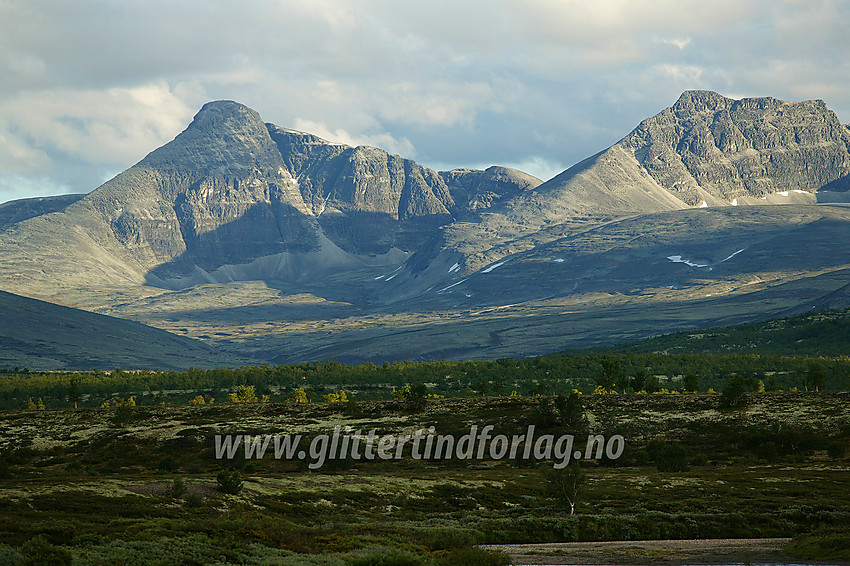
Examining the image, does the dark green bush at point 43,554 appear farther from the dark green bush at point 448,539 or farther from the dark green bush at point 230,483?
the dark green bush at point 230,483

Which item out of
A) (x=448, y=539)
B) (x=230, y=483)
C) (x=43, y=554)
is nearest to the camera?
(x=43, y=554)

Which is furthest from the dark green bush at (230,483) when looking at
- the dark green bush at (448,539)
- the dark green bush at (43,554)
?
the dark green bush at (43,554)

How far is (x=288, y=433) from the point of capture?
3093 inches

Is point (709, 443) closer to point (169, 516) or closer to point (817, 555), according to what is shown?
point (817, 555)

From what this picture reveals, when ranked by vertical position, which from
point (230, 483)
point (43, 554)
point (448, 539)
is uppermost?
point (43, 554)

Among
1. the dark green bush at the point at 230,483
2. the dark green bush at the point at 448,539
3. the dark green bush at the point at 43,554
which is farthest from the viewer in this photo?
the dark green bush at the point at 230,483

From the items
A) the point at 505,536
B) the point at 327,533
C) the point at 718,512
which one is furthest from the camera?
the point at 718,512

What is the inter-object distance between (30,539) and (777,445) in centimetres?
6308

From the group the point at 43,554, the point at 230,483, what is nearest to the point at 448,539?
the point at 230,483

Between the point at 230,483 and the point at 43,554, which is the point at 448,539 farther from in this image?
the point at 43,554

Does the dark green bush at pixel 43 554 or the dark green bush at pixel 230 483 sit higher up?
the dark green bush at pixel 43 554

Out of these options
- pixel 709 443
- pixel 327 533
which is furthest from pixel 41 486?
pixel 709 443

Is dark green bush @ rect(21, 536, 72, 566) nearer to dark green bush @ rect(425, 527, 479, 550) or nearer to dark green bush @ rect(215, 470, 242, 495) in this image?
dark green bush @ rect(425, 527, 479, 550)

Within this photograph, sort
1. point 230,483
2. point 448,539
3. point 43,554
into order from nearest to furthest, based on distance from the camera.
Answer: point 43,554 → point 448,539 → point 230,483
